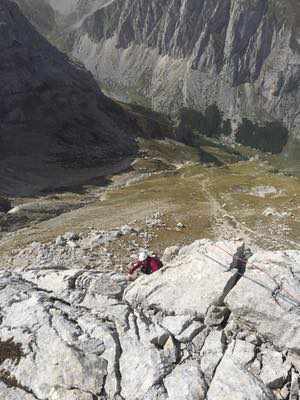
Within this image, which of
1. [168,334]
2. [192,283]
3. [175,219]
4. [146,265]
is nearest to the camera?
[168,334]

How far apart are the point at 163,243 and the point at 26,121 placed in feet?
375

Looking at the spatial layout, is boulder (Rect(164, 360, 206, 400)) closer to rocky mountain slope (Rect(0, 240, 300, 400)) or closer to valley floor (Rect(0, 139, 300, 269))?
rocky mountain slope (Rect(0, 240, 300, 400))

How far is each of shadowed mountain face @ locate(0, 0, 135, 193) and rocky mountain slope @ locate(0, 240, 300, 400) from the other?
8892cm

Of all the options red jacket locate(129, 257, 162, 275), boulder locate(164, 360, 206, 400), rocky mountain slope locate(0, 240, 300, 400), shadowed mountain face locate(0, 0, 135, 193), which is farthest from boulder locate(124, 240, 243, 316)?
shadowed mountain face locate(0, 0, 135, 193)

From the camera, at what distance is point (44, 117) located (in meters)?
148

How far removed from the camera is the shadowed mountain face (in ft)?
406

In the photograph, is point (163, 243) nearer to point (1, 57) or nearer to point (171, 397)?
point (171, 397)

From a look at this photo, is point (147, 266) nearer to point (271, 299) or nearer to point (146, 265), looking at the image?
point (146, 265)

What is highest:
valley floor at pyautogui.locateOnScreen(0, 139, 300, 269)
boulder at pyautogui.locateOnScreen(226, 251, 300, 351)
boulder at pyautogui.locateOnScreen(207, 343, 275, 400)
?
boulder at pyautogui.locateOnScreen(226, 251, 300, 351)

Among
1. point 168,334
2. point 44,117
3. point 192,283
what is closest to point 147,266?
point 192,283

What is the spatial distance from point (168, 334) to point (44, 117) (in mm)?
138132

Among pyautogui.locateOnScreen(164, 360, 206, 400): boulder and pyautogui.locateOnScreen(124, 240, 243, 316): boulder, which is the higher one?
pyautogui.locateOnScreen(124, 240, 243, 316): boulder

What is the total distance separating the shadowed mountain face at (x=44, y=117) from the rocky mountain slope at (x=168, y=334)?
8892 centimetres

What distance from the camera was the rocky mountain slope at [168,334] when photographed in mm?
16469
